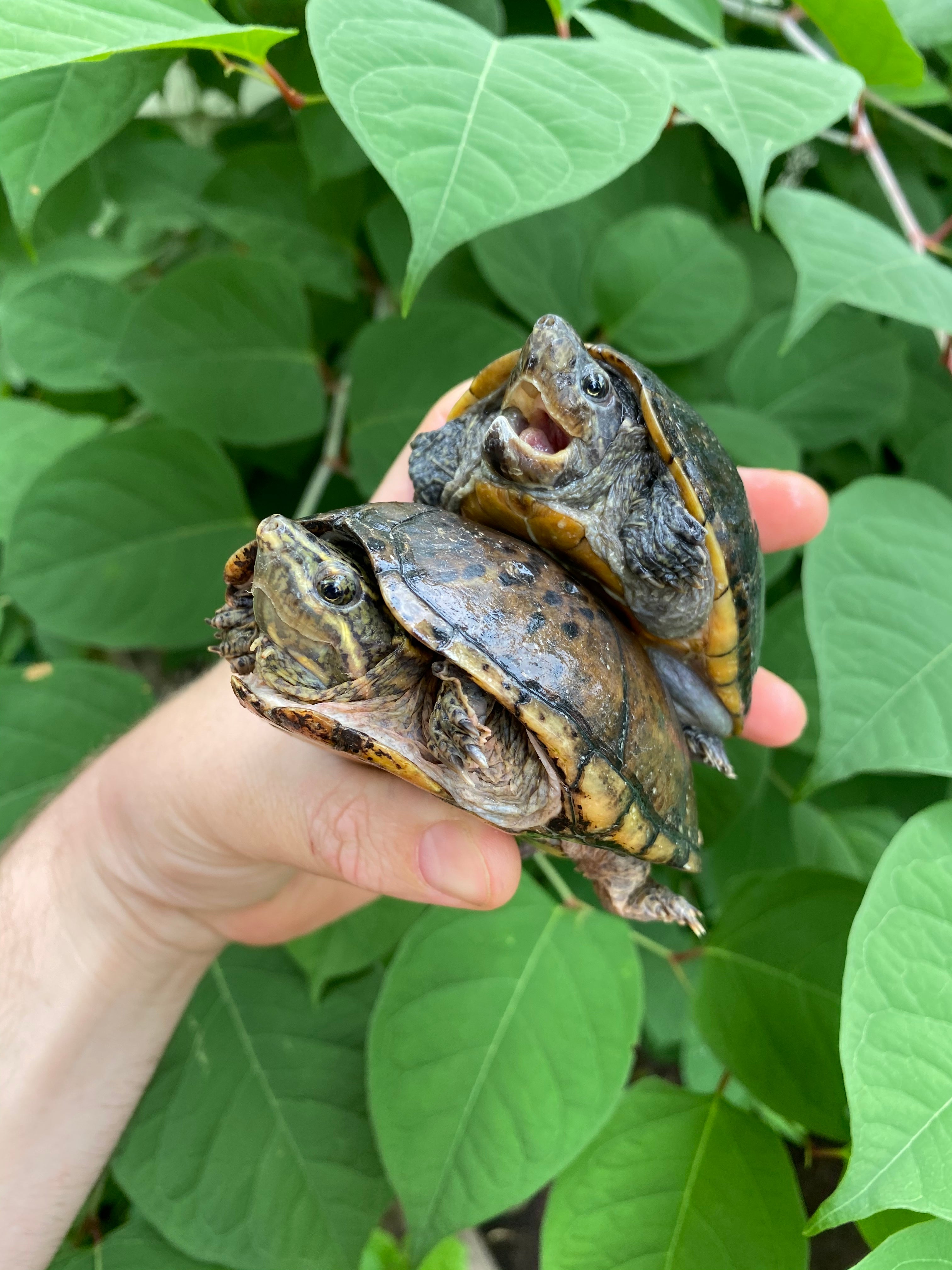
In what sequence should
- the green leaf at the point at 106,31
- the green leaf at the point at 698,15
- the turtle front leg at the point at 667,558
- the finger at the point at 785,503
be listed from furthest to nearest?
the finger at the point at 785,503 → the green leaf at the point at 698,15 → the turtle front leg at the point at 667,558 → the green leaf at the point at 106,31

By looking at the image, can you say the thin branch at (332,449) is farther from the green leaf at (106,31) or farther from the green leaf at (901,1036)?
the green leaf at (901,1036)

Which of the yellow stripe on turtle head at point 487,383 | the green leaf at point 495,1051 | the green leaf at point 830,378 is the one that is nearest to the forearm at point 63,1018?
the green leaf at point 495,1051

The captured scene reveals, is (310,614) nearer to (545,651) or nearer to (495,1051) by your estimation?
(545,651)

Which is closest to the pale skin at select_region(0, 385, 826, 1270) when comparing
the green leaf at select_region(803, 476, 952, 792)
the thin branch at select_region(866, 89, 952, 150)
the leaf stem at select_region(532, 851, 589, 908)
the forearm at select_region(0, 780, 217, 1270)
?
the forearm at select_region(0, 780, 217, 1270)

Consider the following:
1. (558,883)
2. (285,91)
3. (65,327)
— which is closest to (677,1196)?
(558,883)

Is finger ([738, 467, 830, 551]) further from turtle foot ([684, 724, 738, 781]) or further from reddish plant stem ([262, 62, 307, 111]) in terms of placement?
reddish plant stem ([262, 62, 307, 111])
